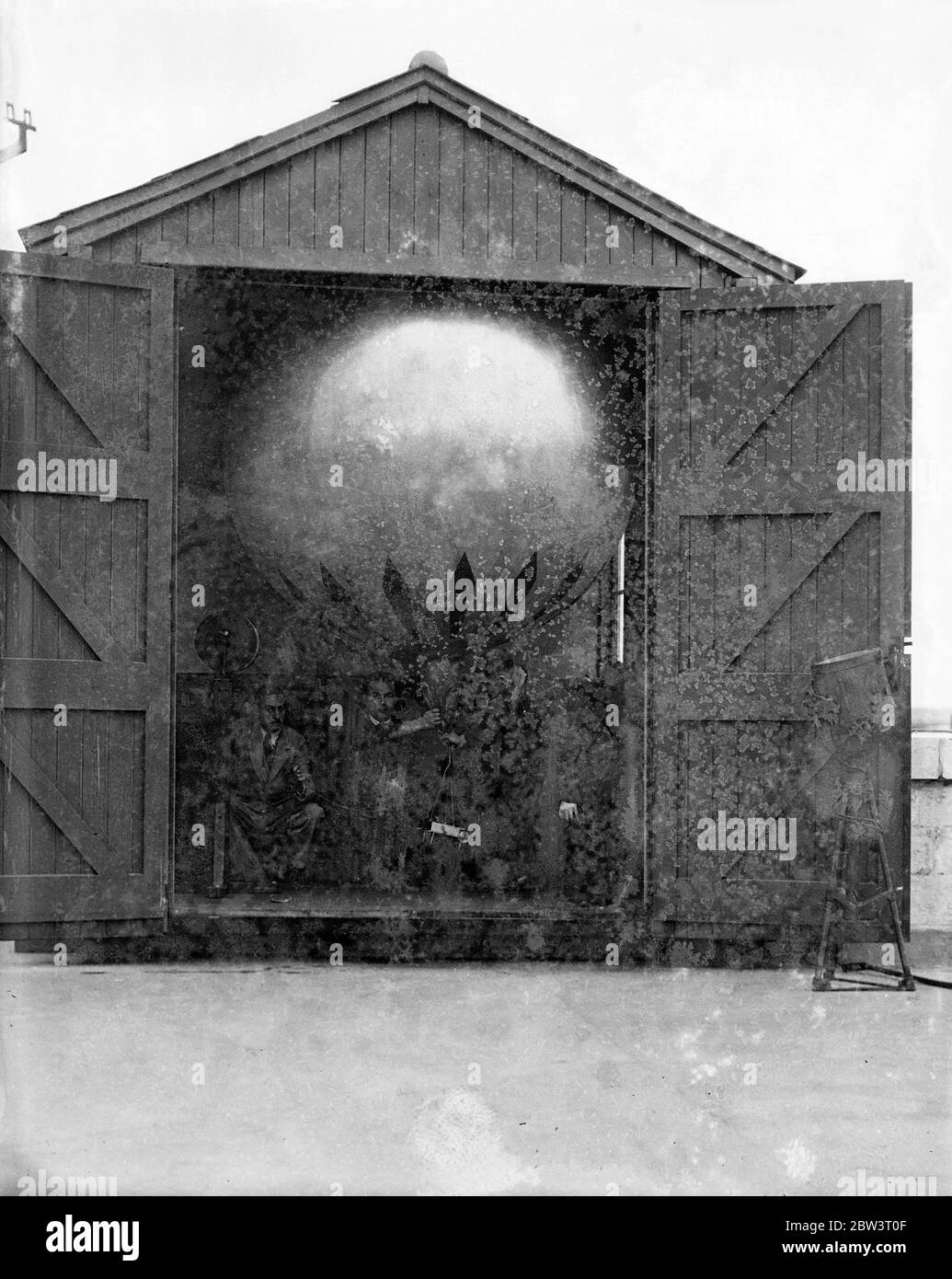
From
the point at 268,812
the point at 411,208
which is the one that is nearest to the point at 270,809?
the point at 268,812

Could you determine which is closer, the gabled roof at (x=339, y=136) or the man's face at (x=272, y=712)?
the gabled roof at (x=339, y=136)

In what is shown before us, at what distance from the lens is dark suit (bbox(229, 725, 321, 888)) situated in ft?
25.3

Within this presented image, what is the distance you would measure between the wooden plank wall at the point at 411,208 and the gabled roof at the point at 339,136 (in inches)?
2.1

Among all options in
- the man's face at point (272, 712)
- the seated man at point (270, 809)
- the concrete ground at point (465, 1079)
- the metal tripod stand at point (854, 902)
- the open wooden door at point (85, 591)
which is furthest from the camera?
the man's face at point (272, 712)

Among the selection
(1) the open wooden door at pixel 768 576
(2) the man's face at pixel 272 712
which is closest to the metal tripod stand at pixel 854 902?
(1) the open wooden door at pixel 768 576

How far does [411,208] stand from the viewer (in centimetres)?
652

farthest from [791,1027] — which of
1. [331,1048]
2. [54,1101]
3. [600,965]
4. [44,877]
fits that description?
[44,877]

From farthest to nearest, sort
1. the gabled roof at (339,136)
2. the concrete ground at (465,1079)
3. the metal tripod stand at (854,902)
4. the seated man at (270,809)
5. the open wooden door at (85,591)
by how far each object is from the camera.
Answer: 1. the seated man at (270,809)
2. the gabled roof at (339,136)
3. the open wooden door at (85,591)
4. the metal tripod stand at (854,902)
5. the concrete ground at (465,1079)

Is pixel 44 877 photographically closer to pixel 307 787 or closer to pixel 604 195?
pixel 307 787

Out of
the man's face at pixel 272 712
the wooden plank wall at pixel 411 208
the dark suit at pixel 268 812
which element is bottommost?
the dark suit at pixel 268 812

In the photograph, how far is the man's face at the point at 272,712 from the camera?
791 cm

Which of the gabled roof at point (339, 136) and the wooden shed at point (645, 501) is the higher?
the gabled roof at point (339, 136)

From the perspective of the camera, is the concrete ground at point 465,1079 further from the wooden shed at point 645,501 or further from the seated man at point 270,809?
the seated man at point 270,809

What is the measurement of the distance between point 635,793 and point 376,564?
7.16 ft
